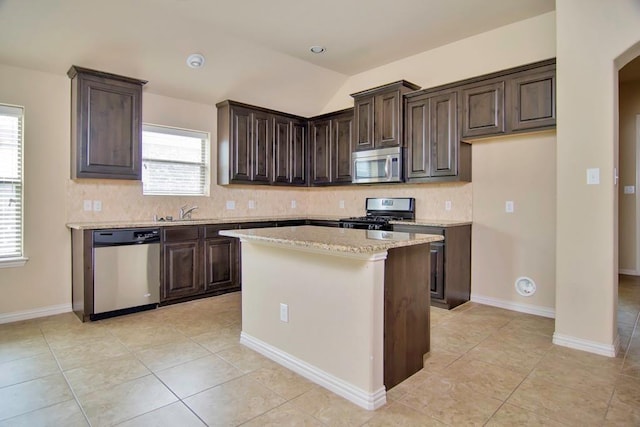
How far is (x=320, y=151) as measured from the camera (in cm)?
568

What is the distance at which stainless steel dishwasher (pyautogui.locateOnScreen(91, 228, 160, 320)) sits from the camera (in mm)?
3549

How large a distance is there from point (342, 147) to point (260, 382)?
12.2 ft

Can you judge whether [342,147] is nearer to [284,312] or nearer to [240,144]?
[240,144]

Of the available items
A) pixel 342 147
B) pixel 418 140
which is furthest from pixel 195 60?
pixel 418 140

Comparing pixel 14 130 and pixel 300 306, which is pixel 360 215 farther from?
pixel 14 130

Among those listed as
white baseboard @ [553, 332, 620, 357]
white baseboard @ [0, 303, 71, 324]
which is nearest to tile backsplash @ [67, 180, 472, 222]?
white baseboard @ [0, 303, 71, 324]

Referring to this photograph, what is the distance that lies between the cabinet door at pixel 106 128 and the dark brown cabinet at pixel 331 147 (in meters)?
2.53

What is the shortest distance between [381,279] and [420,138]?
2754 mm

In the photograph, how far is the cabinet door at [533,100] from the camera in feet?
11.2

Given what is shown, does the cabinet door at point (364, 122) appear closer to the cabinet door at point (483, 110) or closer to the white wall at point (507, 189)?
the white wall at point (507, 189)

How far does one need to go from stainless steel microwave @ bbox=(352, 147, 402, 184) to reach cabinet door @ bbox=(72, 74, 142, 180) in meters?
2.65

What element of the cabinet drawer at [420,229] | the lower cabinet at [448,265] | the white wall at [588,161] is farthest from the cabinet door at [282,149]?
the white wall at [588,161]

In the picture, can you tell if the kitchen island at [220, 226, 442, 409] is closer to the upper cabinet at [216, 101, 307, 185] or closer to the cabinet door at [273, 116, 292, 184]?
the upper cabinet at [216, 101, 307, 185]

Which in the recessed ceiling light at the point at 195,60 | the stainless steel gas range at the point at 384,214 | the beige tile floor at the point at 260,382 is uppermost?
the recessed ceiling light at the point at 195,60
